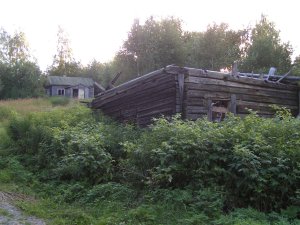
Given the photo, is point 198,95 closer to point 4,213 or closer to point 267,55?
point 4,213

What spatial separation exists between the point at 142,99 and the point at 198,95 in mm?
3088

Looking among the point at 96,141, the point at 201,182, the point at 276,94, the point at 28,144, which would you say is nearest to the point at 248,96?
the point at 276,94

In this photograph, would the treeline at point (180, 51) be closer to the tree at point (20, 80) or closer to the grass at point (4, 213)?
the tree at point (20, 80)

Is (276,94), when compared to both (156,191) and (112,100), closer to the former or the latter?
(112,100)

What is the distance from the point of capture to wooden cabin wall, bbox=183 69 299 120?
40.8ft

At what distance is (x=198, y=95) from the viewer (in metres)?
12.5

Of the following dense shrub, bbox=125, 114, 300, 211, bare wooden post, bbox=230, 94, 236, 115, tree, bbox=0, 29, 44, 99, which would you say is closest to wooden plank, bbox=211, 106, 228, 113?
bare wooden post, bbox=230, 94, 236, 115

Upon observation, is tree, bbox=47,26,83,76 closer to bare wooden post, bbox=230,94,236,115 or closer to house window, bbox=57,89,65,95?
house window, bbox=57,89,65,95

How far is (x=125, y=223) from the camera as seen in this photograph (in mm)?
6211

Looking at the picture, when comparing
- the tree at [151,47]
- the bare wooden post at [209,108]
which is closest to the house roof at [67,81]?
the tree at [151,47]

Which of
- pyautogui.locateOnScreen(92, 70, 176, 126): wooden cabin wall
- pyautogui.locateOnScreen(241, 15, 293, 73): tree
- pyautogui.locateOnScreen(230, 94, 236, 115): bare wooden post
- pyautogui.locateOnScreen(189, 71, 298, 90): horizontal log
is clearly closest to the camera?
pyautogui.locateOnScreen(189, 71, 298, 90): horizontal log

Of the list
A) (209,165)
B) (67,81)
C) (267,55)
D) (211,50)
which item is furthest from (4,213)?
(67,81)

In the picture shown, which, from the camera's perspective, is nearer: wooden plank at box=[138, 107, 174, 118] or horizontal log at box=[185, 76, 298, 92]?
horizontal log at box=[185, 76, 298, 92]

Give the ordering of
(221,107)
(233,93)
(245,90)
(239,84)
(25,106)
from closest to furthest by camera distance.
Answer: (221,107) < (233,93) < (239,84) < (245,90) < (25,106)
